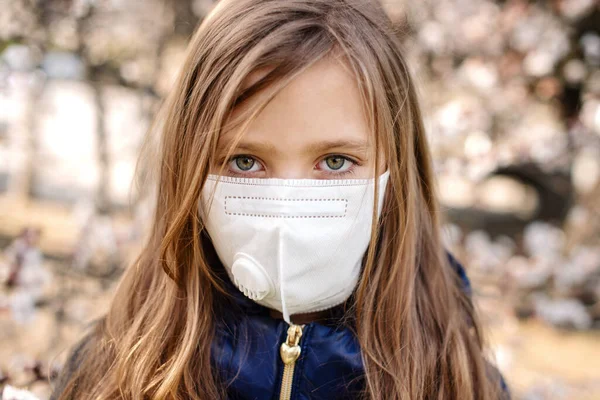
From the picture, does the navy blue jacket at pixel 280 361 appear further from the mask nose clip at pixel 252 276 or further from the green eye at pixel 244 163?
the green eye at pixel 244 163

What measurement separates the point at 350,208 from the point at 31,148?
245 centimetres

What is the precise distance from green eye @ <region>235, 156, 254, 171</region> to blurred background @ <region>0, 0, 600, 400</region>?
1.06m

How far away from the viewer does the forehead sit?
1.24 metres

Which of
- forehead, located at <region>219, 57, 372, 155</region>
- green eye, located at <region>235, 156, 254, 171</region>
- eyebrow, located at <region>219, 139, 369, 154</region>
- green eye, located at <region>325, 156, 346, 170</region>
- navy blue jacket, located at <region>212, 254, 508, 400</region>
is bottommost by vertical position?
navy blue jacket, located at <region>212, 254, 508, 400</region>

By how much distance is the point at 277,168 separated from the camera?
1.28 metres

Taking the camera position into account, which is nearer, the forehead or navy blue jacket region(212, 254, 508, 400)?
the forehead

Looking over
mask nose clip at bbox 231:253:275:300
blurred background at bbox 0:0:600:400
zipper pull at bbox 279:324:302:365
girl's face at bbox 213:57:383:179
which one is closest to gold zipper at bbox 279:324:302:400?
zipper pull at bbox 279:324:302:365

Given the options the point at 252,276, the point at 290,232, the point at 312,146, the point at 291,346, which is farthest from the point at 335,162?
the point at 291,346

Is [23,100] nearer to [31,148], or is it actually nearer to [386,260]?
[31,148]

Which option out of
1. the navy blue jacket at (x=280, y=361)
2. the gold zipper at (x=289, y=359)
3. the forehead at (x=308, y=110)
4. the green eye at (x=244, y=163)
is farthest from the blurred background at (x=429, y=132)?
the forehead at (x=308, y=110)

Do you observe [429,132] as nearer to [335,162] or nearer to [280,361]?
[335,162]

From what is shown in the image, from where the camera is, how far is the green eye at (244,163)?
132cm

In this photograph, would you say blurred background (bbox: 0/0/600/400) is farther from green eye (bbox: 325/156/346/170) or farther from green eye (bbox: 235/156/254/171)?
green eye (bbox: 325/156/346/170)

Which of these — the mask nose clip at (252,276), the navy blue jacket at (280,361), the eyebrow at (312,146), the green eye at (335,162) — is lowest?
the navy blue jacket at (280,361)
